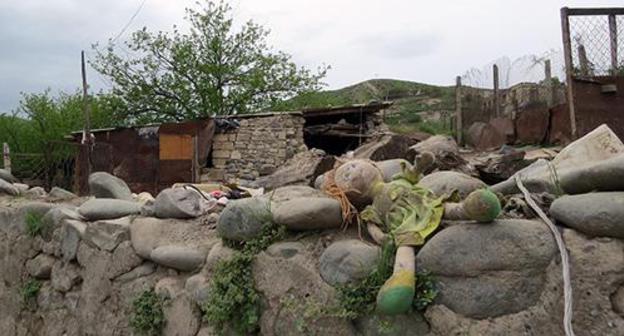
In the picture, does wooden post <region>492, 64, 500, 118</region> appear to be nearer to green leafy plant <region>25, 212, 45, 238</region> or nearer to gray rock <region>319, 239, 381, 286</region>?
green leafy plant <region>25, 212, 45, 238</region>

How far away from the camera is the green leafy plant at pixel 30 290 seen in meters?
3.96

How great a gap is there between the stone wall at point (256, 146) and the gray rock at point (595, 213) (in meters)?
8.52

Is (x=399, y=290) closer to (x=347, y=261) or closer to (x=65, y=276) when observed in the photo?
(x=347, y=261)

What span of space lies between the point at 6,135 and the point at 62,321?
20.9 meters

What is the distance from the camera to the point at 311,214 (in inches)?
91.0

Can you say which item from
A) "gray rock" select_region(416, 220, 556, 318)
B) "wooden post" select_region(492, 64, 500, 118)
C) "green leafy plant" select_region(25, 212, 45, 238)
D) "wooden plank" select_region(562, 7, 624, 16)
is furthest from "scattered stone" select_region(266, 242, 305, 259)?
"wooden post" select_region(492, 64, 500, 118)

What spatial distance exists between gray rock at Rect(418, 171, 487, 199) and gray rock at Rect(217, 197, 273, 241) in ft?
2.44

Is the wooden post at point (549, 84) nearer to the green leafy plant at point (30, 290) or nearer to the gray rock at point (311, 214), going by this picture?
the gray rock at point (311, 214)

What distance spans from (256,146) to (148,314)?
758 cm

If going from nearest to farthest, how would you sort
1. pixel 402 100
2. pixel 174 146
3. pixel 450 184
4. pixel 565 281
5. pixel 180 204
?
1. pixel 565 281
2. pixel 450 184
3. pixel 180 204
4. pixel 174 146
5. pixel 402 100

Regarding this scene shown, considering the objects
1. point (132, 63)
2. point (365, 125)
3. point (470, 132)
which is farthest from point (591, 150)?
point (132, 63)

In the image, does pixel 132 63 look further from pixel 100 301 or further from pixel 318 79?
pixel 100 301

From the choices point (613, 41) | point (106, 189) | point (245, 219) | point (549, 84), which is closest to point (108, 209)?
point (106, 189)

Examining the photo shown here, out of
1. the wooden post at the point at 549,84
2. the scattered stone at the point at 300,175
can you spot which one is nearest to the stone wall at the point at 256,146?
the scattered stone at the point at 300,175
